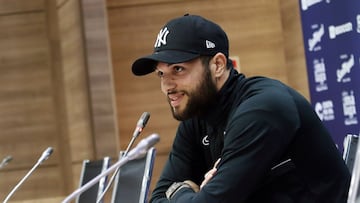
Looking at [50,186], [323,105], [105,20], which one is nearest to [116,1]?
[105,20]

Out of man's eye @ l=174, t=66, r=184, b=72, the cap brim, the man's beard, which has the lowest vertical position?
the man's beard

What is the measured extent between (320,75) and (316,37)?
0.27 meters

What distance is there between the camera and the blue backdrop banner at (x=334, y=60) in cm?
568

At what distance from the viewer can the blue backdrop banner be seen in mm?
5676

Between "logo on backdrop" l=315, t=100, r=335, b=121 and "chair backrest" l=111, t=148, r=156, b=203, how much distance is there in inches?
70.3

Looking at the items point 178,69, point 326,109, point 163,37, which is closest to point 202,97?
point 178,69

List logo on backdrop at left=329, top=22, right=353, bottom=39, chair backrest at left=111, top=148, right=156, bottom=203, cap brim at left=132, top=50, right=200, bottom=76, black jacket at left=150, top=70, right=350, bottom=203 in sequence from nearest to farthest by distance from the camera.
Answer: black jacket at left=150, top=70, right=350, bottom=203
cap brim at left=132, top=50, right=200, bottom=76
chair backrest at left=111, top=148, right=156, bottom=203
logo on backdrop at left=329, top=22, right=353, bottom=39

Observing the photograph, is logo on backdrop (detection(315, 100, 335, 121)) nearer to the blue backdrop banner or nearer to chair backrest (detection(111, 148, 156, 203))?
the blue backdrop banner

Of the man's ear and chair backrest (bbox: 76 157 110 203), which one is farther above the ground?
the man's ear

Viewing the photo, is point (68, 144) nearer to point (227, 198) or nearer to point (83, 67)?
point (83, 67)

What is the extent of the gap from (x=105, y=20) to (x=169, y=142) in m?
1.30

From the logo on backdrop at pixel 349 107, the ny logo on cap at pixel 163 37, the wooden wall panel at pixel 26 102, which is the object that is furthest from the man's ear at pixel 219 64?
the wooden wall panel at pixel 26 102

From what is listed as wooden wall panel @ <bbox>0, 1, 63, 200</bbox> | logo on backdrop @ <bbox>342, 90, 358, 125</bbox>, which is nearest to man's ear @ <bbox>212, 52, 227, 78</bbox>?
logo on backdrop @ <bbox>342, 90, 358, 125</bbox>

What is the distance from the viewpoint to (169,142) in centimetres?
803
